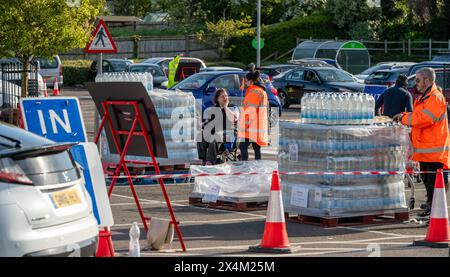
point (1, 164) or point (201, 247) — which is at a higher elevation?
point (1, 164)

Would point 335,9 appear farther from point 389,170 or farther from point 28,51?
point 389,170

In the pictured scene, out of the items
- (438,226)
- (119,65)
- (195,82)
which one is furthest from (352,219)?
(119,65)

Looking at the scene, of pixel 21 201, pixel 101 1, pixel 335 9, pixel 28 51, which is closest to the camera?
pixel 21 201

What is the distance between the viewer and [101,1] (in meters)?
26.0

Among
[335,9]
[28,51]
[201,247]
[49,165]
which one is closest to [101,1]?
[28,51]

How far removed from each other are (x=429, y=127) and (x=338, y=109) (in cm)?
120

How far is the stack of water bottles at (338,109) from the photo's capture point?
14.3 meters

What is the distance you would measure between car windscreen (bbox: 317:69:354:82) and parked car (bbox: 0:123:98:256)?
2954cm

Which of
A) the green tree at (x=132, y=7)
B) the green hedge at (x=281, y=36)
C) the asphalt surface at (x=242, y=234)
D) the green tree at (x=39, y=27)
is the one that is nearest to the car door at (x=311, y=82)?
the green tree at (x=39, y=27)

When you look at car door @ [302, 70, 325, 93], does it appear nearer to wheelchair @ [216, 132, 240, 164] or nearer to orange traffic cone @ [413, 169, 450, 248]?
wheelchair @ [216, 132, 240, 164]

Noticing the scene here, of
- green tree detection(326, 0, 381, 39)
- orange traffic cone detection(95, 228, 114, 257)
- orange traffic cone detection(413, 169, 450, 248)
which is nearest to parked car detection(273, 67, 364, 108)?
green tree detection(326, 0, 381, 39)

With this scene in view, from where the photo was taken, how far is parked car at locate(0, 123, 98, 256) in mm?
9047

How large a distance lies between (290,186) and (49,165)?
5533mm

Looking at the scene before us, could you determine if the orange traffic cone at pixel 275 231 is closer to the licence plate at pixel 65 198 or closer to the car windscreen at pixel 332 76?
the licence plate at pixel 65 198
